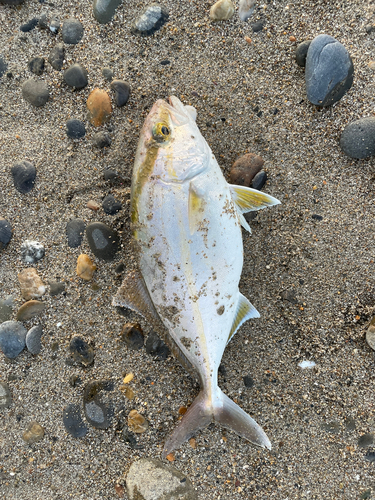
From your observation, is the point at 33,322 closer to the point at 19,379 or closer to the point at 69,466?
the point at 19,379

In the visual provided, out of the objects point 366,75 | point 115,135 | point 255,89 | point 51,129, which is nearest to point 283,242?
point 255,89

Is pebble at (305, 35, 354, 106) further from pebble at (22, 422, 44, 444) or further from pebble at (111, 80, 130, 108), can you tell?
pebble at (22, 422, 44, 444)

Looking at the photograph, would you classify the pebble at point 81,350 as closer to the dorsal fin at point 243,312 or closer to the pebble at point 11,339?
the pebble at point 11,339

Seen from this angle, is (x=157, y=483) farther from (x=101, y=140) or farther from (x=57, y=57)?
(x=57, y=57)

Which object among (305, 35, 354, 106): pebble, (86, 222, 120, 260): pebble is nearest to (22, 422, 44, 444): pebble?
(86, 222, 120, 260): pebble


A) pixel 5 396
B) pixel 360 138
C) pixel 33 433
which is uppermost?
pixel 360 138

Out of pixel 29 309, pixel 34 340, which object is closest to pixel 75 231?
pixel 29 309

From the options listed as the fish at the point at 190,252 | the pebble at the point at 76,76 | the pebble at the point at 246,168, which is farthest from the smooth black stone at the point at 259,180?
the pebble at the point at 76,76
